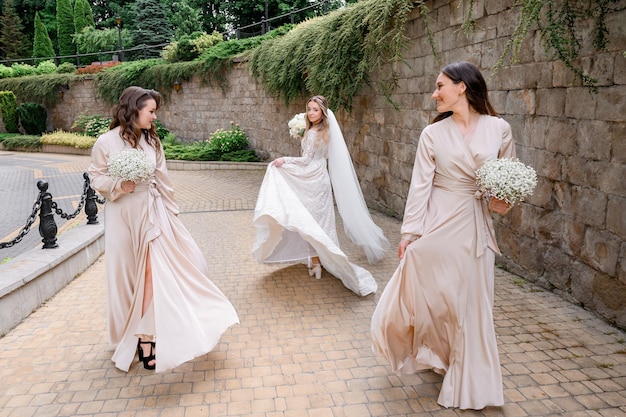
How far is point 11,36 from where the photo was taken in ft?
139

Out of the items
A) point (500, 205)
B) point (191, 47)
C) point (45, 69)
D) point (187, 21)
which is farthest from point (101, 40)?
point (500, 205)

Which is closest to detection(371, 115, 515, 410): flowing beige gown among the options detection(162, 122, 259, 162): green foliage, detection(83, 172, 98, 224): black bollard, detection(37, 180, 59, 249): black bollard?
detection(37, 180, 59, 249): black bollard

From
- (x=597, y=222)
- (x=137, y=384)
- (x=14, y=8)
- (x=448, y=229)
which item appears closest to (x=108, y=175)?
(x=137, y=384)

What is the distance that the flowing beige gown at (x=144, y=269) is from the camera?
Result: 12.3 feet

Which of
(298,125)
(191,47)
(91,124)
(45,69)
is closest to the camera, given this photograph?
(298,125)

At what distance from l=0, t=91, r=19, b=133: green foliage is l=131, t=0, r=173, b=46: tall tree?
8.66m

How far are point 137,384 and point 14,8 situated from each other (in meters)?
52.7

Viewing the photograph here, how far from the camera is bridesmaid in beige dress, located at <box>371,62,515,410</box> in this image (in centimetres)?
318

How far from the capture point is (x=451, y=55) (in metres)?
7.19

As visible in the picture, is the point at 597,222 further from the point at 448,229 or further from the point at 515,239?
the point at 448,229

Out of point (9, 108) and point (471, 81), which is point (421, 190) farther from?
point (9, 108)

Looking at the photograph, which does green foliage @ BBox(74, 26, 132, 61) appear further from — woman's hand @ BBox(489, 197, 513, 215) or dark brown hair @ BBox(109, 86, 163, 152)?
woman's hand @ BBox(489, 197, 513, 215)

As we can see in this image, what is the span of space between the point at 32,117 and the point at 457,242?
3037 cm

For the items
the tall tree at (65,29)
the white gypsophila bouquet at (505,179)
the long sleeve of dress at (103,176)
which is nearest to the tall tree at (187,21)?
the tall tree at (65,29)
